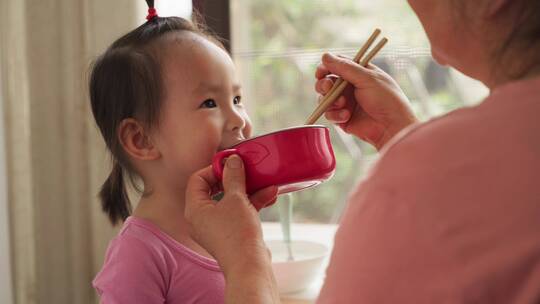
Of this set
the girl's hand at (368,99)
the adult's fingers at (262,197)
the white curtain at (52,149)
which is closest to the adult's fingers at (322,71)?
the girl's hand at (368,99)

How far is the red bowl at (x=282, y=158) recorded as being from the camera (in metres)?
0.92

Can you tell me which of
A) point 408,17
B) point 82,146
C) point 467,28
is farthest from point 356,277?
point 82,146

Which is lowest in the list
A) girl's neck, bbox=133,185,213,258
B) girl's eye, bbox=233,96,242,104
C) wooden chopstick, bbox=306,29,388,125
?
girl's neck, bbox=133,185,213,258

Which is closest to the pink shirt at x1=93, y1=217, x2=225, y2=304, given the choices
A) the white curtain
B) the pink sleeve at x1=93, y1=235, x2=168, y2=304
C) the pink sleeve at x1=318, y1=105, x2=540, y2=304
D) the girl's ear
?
the pink sleeve at x1=93, y1=235, x2=168, y2=304

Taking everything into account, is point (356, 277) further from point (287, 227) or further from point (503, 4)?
point (287, 227)

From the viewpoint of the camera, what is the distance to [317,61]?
1.84 m

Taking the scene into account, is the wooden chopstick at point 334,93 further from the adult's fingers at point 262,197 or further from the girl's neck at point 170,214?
the girl's neck at point 170,214

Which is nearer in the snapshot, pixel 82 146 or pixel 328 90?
pixel 328 90

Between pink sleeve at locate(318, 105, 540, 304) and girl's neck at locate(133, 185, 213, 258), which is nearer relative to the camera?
pink sleeve at locate(318, 105, 540, 304)

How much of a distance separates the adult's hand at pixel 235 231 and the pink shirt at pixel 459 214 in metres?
0.28

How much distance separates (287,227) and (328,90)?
0.67 m

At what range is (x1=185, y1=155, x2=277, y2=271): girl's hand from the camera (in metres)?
0.85

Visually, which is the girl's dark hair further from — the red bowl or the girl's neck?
the red bowl

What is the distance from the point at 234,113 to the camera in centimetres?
110
